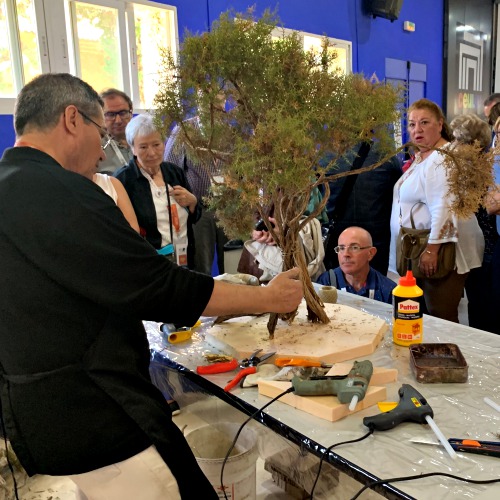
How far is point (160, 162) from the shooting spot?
2.23 m

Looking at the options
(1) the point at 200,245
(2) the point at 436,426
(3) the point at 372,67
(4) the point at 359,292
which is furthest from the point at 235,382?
(3) the point at 372,67

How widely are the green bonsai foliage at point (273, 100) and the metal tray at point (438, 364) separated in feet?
1.69

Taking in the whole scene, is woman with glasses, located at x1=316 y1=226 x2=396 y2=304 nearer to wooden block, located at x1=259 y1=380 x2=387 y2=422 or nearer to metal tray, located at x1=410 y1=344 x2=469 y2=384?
metal tray, located at x1=410 y1=344 x2=469 y2=384

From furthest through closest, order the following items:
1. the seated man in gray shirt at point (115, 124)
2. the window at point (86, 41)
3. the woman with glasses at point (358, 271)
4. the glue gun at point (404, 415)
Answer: the window at point (86, 41), the seated man in gray shirt at point (115, 124), the woman with glasses at point (358, 271), the glue gun at point (404, 415)

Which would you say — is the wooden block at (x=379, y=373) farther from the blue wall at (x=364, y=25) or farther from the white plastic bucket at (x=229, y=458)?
the blue wall at (x=364, y=25)

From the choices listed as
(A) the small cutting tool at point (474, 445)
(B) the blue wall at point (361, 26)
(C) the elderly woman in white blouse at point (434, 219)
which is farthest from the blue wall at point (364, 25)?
(A) the small cutting tool at point (474, 445)

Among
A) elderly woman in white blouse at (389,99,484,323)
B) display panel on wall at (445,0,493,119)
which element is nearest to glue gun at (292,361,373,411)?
elderly woman in white blouse at (389,99,484,323)

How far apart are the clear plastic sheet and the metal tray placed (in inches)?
0.8

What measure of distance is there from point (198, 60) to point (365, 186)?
1.70 metres

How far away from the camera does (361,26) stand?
17.1 ft

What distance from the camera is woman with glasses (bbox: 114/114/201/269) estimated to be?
2.16m

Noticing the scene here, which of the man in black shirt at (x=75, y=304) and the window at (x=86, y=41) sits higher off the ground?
the window at (x=86, y=41)

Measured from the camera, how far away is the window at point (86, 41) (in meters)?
2.91

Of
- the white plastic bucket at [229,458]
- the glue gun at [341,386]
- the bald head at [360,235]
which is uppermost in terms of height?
the bald head at [360,235]
